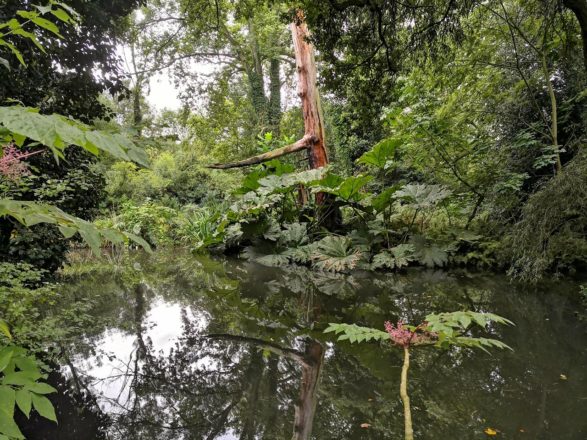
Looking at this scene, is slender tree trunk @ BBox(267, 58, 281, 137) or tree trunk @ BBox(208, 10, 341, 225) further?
slender tree trunk @ BBox(267, 58, 281, 137)

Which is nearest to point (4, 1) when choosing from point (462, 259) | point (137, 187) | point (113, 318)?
point (113, 318)

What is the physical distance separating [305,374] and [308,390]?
18 centimetres

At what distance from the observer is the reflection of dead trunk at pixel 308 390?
5.16 feet

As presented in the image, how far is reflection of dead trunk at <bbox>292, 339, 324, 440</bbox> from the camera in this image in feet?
5.16

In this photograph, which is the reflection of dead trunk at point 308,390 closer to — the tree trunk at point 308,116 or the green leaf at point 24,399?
the green leaf at point 24,399

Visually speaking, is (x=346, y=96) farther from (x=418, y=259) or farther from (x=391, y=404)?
(x=391, y=404)

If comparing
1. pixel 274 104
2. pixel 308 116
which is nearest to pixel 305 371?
pixel 308 116

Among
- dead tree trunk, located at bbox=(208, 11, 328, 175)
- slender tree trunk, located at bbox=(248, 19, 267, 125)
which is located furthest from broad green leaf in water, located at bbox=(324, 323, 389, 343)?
slender tree trunk, located at bbox=(248, 19, 267, 125)

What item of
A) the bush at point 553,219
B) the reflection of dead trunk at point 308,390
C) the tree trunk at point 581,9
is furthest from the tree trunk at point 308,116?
the tree trunk at point 581,9

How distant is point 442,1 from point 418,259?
335 cm

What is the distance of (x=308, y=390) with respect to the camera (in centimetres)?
189

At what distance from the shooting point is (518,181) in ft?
16.8

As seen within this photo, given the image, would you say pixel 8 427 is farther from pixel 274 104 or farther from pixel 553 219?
pixel 274 104

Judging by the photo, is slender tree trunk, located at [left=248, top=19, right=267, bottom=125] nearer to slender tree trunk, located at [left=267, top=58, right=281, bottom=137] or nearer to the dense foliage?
slender tree trunk, located at [left=267, top=58, right=281, bottom=137]
